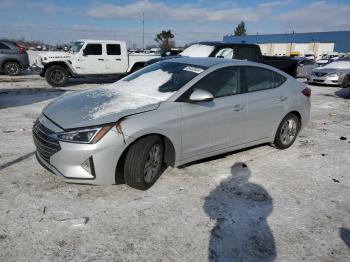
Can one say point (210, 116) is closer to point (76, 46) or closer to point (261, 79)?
point (261, 79)

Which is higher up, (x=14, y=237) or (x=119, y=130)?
(x=119, y=130)

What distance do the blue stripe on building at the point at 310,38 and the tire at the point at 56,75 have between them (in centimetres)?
5498

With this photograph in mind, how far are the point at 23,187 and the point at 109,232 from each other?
1.44 metres

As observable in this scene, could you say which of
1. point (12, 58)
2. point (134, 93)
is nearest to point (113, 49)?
point (12, 58)

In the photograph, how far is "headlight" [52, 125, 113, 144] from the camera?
3429 mm

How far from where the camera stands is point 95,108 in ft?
12.6

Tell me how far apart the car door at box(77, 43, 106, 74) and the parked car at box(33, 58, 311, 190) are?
863 cm

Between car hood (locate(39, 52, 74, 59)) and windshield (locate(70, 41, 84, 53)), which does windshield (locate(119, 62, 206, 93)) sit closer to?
car hood (locate(39, 52, 74, 59))

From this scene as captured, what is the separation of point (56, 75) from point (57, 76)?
0.05 meters

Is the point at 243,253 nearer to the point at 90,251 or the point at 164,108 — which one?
the point at 90,251

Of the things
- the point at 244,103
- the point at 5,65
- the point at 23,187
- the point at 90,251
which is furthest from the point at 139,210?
the point at 5,65

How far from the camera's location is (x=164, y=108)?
12.8ft

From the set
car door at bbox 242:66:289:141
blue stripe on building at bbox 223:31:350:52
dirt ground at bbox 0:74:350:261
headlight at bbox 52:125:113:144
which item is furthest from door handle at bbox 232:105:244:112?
blue stripe on building at bbox 223:31:350:52

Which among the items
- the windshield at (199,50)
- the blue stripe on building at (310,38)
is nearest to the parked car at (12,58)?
the windshield at (199,50)
